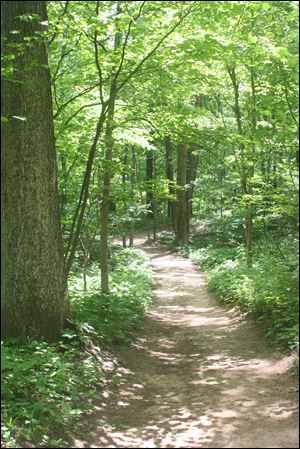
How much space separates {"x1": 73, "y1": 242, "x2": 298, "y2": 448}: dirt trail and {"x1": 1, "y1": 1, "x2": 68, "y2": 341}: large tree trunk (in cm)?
170

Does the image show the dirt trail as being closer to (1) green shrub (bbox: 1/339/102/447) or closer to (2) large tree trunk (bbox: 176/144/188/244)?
(1) green shrub (bbox: 1/339/102/447)

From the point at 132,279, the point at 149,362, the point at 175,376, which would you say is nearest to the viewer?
the point at 175,376

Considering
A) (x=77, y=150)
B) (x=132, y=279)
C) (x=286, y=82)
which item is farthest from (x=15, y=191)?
(x=132, y=279)

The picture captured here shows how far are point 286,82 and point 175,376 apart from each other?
5.49m

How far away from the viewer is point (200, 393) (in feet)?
20.6

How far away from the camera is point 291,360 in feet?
22.0

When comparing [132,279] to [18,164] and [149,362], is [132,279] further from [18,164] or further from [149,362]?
[18,164]

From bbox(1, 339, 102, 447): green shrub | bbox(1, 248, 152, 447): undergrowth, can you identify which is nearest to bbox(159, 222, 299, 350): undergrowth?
bbox(1, 248, 152, 447): undergrowth

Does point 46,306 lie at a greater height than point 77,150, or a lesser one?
lesser

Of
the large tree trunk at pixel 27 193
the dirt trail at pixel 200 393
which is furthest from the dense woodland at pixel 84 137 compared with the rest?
the dirt trail at pixel 200 393

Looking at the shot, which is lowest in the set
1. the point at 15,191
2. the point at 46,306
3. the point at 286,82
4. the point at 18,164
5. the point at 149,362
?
the point at 149,362

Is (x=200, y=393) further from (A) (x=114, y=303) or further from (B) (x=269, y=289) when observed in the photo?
(A) (x=114, y=303)

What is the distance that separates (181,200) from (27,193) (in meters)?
17.5

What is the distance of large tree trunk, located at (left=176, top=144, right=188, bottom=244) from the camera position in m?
23.5
